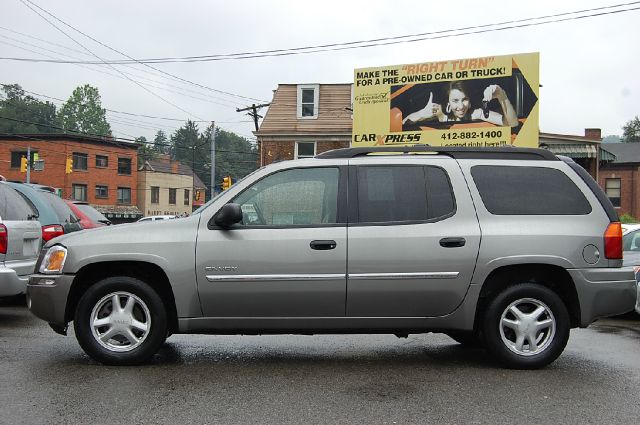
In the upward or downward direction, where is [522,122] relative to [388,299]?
upward

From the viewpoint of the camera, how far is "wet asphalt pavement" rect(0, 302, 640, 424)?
156 inches

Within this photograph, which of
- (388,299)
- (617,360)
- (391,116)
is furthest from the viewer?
(391,116)

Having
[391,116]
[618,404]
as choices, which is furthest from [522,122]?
[618,404]

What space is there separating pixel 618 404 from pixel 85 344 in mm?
3988

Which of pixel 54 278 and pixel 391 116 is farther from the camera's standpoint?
pixel 391 116

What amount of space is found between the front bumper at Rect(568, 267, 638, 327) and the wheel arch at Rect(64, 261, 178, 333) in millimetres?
3304

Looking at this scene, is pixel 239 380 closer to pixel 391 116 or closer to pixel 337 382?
pixel 337 382

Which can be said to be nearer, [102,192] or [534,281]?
[534,281]

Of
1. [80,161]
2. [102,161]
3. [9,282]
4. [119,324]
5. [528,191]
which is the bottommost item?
[119,324]

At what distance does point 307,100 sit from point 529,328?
94.1 ft

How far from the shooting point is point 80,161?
55.9m

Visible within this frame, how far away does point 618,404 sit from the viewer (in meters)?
4.28

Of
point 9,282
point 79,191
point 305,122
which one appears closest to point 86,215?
point 9,282

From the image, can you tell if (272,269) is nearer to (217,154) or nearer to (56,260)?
(56,260)
